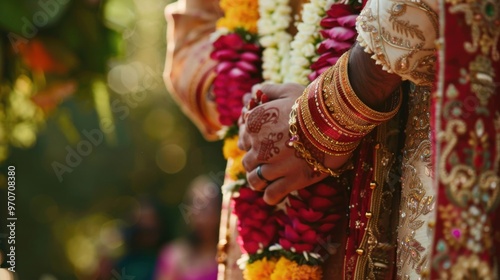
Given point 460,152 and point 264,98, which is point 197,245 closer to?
point 264,98

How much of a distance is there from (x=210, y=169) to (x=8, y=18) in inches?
105

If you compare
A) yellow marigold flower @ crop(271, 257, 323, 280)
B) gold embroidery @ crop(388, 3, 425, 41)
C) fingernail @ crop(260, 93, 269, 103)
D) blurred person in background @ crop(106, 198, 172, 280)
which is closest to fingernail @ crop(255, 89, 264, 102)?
fingernail @ crop(260, 93, 269, 103)

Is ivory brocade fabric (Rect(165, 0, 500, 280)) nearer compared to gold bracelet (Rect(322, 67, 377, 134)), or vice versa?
ivory brocade fabric (Rect(165, 0, 500, 280))

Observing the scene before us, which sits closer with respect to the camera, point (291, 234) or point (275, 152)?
point (275, 152)

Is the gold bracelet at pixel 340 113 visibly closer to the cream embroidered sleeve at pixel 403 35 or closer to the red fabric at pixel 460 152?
the cream embroidered sleeve at pixel 403 35

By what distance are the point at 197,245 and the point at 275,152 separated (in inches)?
Result: 113

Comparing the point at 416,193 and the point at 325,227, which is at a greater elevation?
the point at 416,193

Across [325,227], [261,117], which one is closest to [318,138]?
[261,117]

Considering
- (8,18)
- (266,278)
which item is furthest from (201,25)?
(8,18)

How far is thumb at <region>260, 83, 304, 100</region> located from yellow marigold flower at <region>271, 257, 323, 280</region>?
0.34 m

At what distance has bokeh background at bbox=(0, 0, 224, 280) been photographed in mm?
3244

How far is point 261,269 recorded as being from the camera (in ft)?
6.07

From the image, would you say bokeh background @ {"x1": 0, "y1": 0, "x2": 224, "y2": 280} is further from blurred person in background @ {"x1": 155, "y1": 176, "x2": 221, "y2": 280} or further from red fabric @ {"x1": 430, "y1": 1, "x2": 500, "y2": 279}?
red fabric @ {"x1": 430, "y1": 1, "x2": 500, "y2": 279}

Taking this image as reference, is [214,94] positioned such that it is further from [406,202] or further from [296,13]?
[406,202]
